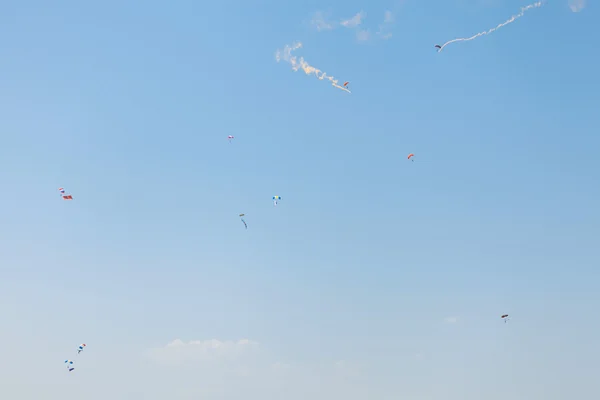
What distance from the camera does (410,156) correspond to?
243 feet

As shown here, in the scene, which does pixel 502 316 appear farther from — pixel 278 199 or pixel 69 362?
pixel 69 362

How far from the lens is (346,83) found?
63000 mm

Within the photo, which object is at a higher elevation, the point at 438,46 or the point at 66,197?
the point at 438,46

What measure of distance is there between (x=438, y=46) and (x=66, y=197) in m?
72.0

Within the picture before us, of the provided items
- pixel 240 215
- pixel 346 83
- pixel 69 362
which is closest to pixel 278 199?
pixel 240 215

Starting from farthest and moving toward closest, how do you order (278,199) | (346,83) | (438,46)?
(278,199) < (346,83) < (438,46)

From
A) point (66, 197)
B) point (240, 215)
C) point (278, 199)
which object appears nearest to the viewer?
point (66, 197)

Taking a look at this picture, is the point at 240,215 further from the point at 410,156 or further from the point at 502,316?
the point at 502,316

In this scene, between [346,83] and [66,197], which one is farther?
[66,197]

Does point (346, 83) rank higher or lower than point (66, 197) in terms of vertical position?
higher

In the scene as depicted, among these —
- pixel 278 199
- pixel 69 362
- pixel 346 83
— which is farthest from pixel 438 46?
pixel 69 362

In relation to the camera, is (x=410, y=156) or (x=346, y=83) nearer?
(x=346, y=83)

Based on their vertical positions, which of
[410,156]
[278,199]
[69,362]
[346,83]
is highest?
[346,83]

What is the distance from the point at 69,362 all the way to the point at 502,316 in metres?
99.4
